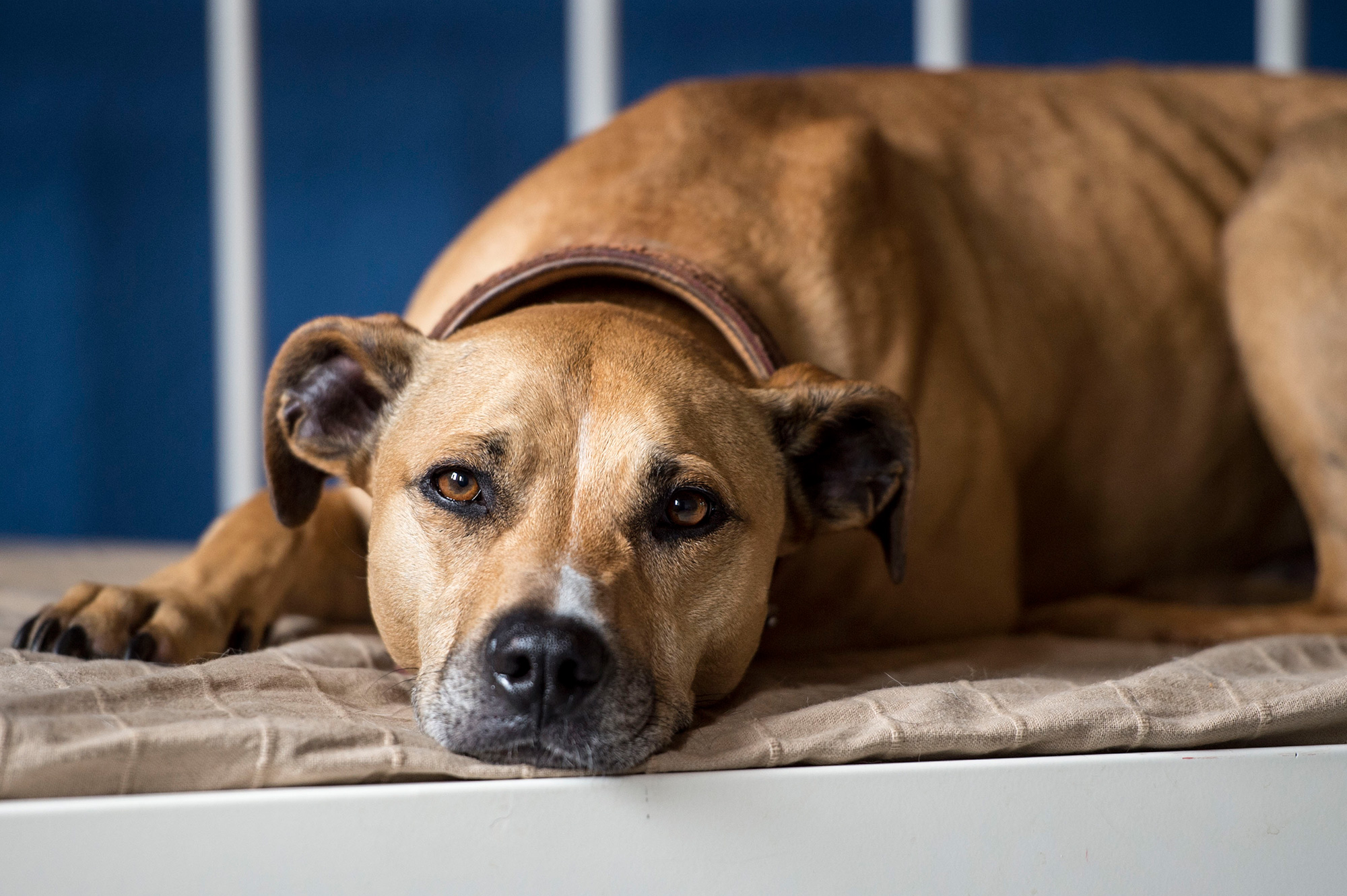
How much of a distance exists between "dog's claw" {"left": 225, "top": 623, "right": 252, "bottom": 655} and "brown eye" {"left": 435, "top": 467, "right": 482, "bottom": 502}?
45 centimetres

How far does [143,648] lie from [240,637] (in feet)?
0.68


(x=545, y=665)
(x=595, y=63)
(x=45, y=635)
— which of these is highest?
(x=595, y=63)

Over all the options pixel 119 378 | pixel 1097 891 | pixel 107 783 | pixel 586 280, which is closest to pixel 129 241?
pixel 119 378

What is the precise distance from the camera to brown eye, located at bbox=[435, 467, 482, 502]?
148cm

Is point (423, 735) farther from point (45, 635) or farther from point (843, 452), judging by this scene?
point (843, 452)

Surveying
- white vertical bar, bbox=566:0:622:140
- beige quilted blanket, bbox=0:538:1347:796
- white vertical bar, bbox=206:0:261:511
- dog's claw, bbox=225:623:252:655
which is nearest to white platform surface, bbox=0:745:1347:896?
beige quilted blanket, bbox=0:538:1347:796

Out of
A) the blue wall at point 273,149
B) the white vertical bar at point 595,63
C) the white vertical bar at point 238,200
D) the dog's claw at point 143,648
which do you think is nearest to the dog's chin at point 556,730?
the dog's claw at point 143,648

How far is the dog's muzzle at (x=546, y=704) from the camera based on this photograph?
124cm

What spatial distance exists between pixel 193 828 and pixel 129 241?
4017 millimetres

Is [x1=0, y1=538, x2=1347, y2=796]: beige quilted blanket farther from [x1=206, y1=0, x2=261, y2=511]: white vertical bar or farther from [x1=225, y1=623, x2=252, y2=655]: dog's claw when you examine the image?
[x1=206, y1=0, x2=261, y2=511]: white vertical bar

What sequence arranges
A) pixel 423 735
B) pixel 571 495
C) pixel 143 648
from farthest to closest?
pixel 143 648 → pixel 571 495 → pixel 423 735

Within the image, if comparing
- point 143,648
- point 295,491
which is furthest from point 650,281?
point 143,648

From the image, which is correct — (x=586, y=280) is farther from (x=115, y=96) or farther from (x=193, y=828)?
(x=115, y=96)

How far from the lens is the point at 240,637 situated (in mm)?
1744
